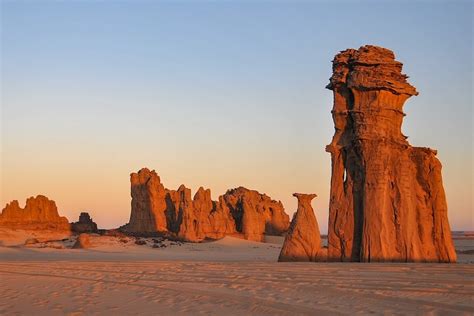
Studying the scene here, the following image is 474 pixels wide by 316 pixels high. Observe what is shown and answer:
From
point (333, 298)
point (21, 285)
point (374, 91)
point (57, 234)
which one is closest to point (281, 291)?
point (333, 298)

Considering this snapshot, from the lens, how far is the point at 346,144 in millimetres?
22359

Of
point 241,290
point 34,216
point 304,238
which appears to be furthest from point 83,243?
point 241,290

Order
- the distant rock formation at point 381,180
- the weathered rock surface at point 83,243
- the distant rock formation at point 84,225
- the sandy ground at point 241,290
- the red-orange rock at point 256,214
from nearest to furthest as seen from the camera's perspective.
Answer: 1. the sandy ground at point 241,290
2. the distant rock formation at point 381,180
3. the weathered rock surface at point 83,243
4. the distant rock formation at point 84,225
5. the red-orange rock at point 256,214

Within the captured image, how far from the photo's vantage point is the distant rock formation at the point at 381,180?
2066cm

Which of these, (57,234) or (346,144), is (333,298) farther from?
(57,234)

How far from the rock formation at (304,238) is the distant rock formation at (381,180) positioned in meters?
0.53

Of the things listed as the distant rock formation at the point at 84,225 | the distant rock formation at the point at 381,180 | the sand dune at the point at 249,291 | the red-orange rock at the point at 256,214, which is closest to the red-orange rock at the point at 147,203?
the distant rock formation at the point at 84,225

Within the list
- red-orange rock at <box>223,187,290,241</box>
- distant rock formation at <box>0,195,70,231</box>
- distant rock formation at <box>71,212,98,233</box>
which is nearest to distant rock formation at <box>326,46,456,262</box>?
red-orange rock at <box>223,187,290,241</box>

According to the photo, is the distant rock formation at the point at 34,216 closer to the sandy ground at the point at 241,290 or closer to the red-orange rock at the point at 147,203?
the red-orange rock at the point at 147,203

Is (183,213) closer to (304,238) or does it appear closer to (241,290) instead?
(304,238)

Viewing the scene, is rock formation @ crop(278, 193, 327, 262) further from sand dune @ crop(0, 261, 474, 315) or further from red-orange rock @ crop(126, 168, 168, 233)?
red-orange rock @ crop(126, 168, 168, 233)

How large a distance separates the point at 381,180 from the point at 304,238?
3.78 m

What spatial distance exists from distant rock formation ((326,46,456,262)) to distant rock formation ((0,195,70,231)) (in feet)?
147

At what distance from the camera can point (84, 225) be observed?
203 ft
